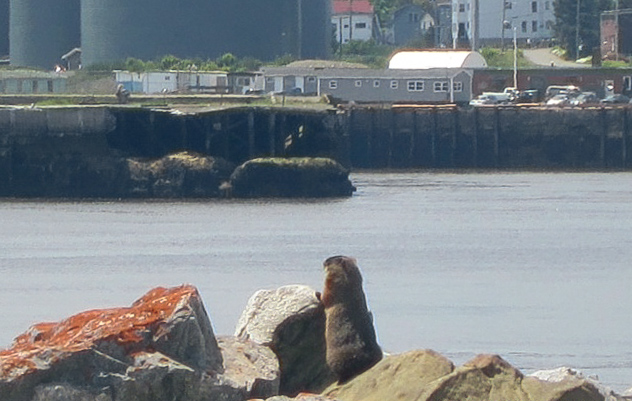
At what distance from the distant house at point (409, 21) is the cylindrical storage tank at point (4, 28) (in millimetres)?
42648

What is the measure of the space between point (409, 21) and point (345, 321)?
388ft

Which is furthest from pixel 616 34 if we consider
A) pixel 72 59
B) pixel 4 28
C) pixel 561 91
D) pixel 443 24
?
pixel 443 24

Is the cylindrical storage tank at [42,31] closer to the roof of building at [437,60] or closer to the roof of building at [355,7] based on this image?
the roof of building at [437,60]

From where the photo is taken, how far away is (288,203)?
4119cm

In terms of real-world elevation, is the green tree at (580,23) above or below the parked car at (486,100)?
above

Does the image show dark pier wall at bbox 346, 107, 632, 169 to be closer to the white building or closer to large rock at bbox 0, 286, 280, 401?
large rock at bbox 0, 286, 280, 401

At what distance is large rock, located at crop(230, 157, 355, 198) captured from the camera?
4259cm

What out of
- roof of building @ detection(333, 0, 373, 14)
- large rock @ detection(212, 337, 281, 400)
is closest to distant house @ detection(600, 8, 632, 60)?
roof of building @ detection(333, 0, 373, 14)

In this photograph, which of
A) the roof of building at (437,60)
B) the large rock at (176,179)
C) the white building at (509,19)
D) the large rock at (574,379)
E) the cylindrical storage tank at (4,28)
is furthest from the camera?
the white building at (509,19)

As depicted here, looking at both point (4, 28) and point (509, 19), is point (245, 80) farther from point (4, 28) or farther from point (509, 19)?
point (509, 19)

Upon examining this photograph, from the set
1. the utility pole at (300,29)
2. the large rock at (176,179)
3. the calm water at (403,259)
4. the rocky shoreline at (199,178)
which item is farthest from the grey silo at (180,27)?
the large rock at (176,179)

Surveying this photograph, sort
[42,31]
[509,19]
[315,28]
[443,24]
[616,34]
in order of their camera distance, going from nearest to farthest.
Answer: [42,31], [315,28], [616,34], [509,19], [443,24]

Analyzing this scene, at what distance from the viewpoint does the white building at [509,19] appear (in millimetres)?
109438

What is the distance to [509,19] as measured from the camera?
4377 inches
